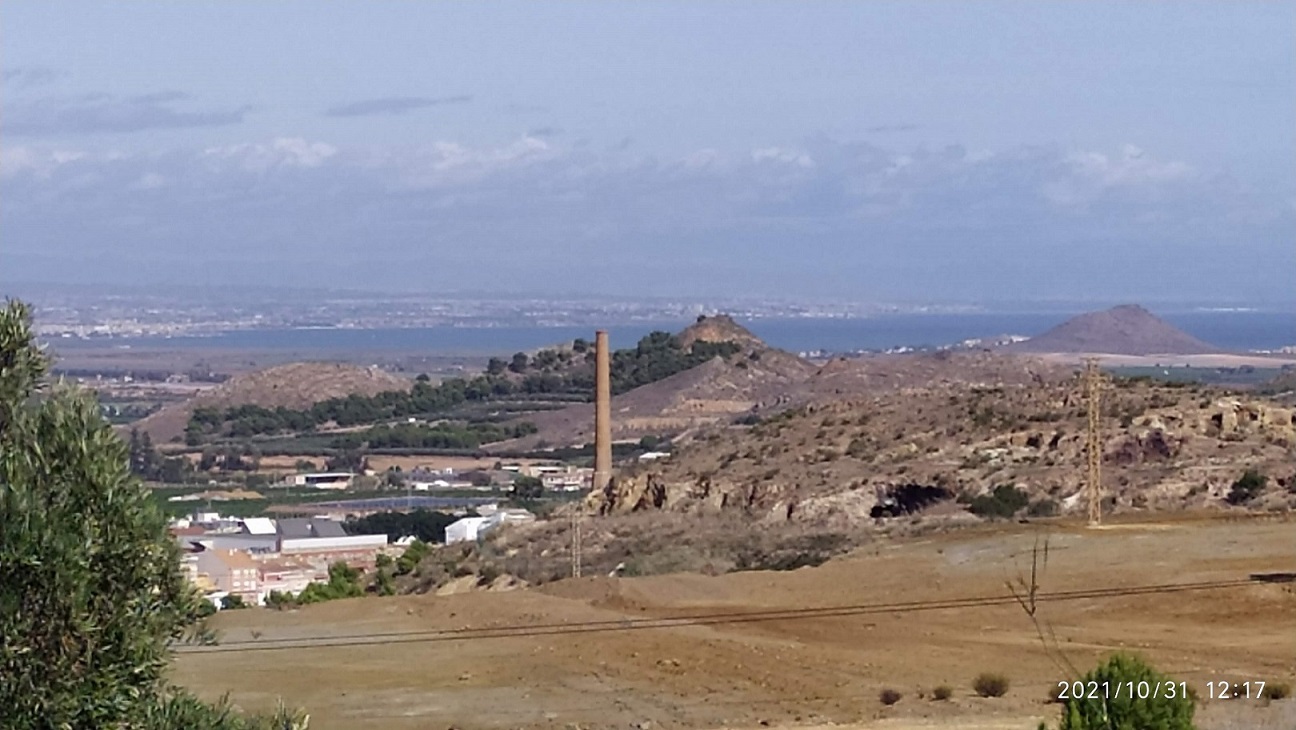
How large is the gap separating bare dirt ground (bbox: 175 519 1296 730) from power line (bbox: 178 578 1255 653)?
9 cm

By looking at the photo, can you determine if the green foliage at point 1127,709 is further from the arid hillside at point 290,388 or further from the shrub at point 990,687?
the arid hillside at point 290,388

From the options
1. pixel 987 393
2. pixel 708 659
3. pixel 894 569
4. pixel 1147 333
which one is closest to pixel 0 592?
pixel 708 659

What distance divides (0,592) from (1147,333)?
382 ft

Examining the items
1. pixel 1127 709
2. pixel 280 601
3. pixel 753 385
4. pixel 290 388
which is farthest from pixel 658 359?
pixel 1127 709

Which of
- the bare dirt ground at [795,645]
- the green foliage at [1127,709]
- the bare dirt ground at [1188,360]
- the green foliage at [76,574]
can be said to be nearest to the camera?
the green foliage at [76,574]

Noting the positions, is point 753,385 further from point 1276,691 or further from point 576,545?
point 1276,691

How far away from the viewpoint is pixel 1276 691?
16.4 meters

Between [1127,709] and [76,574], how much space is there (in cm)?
547

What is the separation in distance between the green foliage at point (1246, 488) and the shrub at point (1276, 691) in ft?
54.6

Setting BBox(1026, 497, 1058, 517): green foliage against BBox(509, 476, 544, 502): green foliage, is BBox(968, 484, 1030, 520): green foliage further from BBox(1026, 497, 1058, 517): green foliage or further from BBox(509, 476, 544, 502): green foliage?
BBox(509, 476, 544, 502): green foliage

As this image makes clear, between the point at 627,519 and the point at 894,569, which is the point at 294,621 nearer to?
the point at 894,569

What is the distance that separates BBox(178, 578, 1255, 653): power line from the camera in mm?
22578

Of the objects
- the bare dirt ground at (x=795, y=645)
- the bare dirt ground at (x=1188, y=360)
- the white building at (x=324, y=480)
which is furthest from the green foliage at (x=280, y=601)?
the bare dirt ground at (x=1188, y=360)

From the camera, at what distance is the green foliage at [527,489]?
56.1 m
